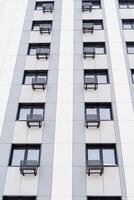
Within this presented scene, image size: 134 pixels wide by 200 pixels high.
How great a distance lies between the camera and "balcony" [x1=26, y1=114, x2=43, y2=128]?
72.0 feet

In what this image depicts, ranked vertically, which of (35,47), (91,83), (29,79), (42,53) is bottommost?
(91,83)

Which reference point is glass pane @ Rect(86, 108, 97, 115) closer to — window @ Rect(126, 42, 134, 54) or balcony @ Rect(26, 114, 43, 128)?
balcony @ Rect(26, 114, 43, 128)

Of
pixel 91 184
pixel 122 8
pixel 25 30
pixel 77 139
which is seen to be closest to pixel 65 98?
pixel 77 139

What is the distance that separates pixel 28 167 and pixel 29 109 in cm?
553

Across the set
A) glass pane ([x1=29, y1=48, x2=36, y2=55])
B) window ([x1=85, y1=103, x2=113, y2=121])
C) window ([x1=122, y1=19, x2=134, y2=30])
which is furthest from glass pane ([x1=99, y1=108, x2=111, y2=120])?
window ([x1=122, y1=19, x2=134, y2=30])

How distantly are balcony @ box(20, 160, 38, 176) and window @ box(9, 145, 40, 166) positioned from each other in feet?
3.55

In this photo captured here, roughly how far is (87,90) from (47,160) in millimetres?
6485

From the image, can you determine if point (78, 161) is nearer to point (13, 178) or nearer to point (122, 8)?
point (13, 178)

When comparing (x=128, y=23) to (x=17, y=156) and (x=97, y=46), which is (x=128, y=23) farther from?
(x=17, y=156)

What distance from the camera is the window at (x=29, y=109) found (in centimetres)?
2362

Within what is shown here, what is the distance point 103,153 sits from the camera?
21391 millimetres

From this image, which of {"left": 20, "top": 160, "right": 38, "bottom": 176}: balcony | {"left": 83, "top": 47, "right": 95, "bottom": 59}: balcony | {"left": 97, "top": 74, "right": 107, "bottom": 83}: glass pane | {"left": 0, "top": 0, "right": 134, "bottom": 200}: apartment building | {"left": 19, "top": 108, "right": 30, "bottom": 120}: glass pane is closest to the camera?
{"left": 0, "top": 0, "right": 134, "bottom": 200}: apartment building

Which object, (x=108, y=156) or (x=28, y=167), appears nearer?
(x=28, y=167)

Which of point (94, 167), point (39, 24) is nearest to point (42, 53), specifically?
point (39, 24)
